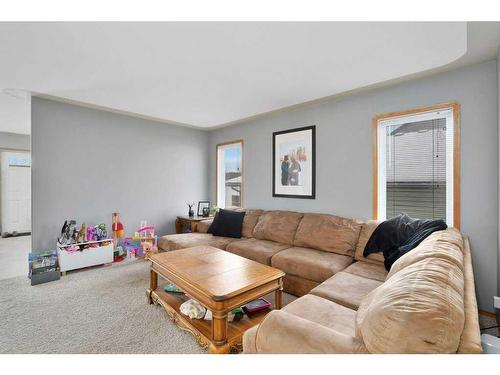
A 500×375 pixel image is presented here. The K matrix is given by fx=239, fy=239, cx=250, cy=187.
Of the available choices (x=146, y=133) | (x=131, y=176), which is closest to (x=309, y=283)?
(x=131, y=176)

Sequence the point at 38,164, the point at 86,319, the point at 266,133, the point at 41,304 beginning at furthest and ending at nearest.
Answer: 1. the point at 266,133
2. the point at 38,164
3. the point at 41,304
4. the point at 86,319

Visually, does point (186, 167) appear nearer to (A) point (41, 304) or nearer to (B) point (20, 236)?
(A) point (41, 304)

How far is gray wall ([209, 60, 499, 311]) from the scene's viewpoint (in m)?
2.17

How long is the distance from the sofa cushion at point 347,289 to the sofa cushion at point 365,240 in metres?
0.44

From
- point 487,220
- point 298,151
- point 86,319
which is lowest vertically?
point 86,319

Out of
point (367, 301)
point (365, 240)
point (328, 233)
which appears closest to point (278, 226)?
point (328, 233)

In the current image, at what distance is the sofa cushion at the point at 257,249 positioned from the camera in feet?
9.20

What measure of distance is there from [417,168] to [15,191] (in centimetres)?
793

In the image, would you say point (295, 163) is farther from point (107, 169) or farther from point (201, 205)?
point (107, 169)

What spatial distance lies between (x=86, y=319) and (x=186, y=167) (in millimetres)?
3090

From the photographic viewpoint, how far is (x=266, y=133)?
158 inches

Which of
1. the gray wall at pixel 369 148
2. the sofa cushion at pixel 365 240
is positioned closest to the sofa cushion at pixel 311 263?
the sofa cushion at pixel 365 240

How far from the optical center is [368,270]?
2.26 meters
